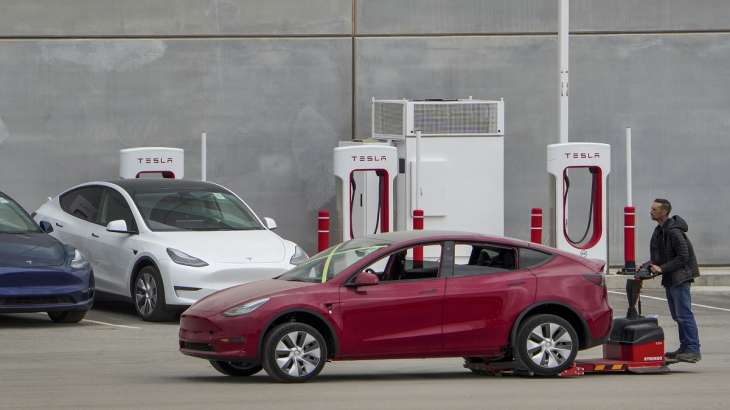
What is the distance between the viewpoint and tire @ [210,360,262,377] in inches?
492

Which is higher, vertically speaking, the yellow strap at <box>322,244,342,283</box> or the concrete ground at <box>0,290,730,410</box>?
the yellow strap at <box>322,244,342,283</box>

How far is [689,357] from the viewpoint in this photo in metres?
13.2

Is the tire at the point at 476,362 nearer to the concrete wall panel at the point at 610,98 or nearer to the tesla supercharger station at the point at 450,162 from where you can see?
the tesla supercharger station at the point at 450,162

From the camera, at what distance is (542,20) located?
23.2 m

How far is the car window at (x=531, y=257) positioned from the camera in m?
12.6

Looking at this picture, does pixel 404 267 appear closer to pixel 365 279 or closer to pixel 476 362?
pixel 365 279

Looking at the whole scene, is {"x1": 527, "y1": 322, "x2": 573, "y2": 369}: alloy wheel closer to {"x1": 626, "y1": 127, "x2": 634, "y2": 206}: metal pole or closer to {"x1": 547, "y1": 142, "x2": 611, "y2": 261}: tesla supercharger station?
{"x1": 547, "y1": 142, "x2": 611, "y2": 261}: tesla supercharger station

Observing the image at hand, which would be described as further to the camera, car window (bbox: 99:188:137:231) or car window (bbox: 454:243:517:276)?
car window (bbox: 99:188:137:231)

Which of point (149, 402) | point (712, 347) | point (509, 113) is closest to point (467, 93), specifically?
point (509, 113)

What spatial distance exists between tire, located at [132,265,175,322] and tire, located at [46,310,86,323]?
2.14 ft

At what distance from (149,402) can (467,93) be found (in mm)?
13071

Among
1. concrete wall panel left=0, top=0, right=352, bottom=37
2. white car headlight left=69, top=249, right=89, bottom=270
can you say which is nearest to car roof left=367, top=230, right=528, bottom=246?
white car headlight left=69, top=249, right=89, bottom=270

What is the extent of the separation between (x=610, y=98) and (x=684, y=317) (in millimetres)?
10351

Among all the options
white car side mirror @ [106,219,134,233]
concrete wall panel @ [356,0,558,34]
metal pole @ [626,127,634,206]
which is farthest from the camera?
concrete wall panel @ [356,0,558,34]
